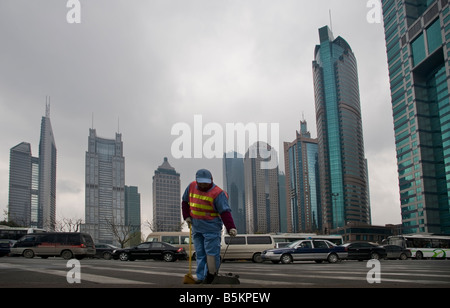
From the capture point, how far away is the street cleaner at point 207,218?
18.4 ft

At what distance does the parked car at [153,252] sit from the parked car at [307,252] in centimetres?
540

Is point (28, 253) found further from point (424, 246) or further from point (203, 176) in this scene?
point (424, 246)

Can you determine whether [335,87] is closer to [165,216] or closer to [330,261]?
[165,216]

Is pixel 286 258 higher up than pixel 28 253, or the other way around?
pixel 28 253

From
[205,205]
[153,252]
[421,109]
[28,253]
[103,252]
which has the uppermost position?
[421,109]

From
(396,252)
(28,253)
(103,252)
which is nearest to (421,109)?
(396,252)

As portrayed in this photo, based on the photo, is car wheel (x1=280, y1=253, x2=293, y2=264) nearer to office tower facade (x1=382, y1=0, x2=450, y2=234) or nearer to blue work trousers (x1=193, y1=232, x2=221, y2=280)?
blue work trousers (x1=193, y1=232, x2=221, y2=280)

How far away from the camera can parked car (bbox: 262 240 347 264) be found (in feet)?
69.3

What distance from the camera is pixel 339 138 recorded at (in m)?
169

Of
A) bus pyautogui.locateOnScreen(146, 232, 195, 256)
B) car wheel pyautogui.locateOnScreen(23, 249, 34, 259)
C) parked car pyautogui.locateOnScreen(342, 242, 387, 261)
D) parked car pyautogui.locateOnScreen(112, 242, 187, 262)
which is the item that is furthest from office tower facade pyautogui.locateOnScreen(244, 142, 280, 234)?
car wheel pyautogui.locateOnScreen(23, 249, 34, 259)

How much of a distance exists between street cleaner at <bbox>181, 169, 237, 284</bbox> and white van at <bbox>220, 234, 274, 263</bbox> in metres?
19.3

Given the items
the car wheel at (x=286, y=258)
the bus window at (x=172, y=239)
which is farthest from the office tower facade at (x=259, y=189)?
the car wheel at (x=286, y=258)

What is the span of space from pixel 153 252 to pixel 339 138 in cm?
15372
